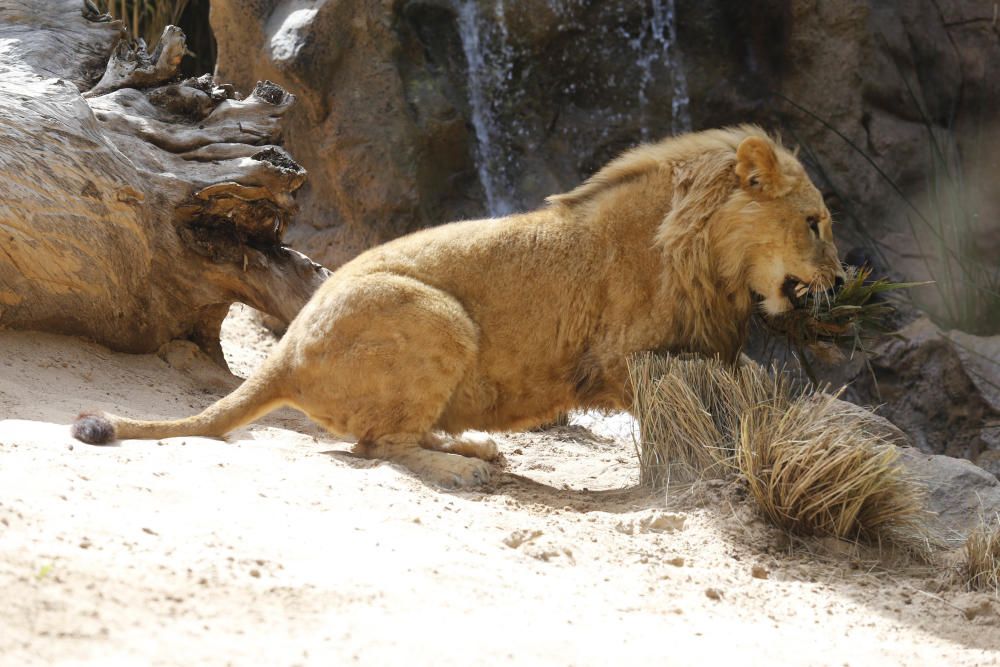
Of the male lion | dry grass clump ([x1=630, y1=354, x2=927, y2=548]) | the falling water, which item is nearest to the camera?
dry grass clump ([x1=630, y1=354, x2=927, y2=548])

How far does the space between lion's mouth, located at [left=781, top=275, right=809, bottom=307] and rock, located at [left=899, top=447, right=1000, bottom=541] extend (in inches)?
37.6

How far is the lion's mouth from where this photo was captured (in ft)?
19.4

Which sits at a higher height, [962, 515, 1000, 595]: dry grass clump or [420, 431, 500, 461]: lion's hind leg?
[962, 515, 1000, 595]: dry grass clump

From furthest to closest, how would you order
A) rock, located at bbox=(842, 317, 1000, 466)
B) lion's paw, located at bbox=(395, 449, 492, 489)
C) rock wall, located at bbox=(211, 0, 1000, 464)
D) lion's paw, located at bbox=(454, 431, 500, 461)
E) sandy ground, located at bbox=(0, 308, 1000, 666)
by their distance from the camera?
rock wall, located at bbox=(211, 0, 1000, 464)
rock, located at bbox=(842, 317, 1000, 466)
lion's paw, located at bbox=(454, 431, 500, 461)
lion's paw, located at bbox=(395, 449, 492, 489)
sandy ground, located at bbox=(0, 308, 1000, 666)

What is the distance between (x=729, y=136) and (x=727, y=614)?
10.2 feet

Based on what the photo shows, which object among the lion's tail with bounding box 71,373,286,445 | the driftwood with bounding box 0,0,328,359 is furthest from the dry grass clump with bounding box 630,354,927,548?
the driftwood with bounding box 0,0,328,359

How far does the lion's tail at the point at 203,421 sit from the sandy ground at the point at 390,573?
0.10 metres

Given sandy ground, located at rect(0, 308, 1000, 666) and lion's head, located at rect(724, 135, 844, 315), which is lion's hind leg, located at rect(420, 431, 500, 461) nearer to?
sandy ground, located at rect(0, 308, 1000, 666)

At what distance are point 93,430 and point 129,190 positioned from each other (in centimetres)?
229

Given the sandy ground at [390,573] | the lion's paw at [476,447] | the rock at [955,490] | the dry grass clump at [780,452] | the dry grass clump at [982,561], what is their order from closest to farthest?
1. the sandy ground at [390,573]
2. the dry grass clump at [982,561]
3. the dry grass clump at [780,452]
4. the rock at [955,490]
5. the lion's paw at [476,447]

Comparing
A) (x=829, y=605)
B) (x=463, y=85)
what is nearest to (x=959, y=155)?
(x=463, y=85)

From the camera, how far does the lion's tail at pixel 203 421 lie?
15.9 ft

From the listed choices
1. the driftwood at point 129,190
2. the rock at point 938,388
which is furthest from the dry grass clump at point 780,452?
the rock at point 938,388

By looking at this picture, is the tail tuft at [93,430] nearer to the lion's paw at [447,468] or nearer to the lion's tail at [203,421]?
the lion's tail at [203,421]
